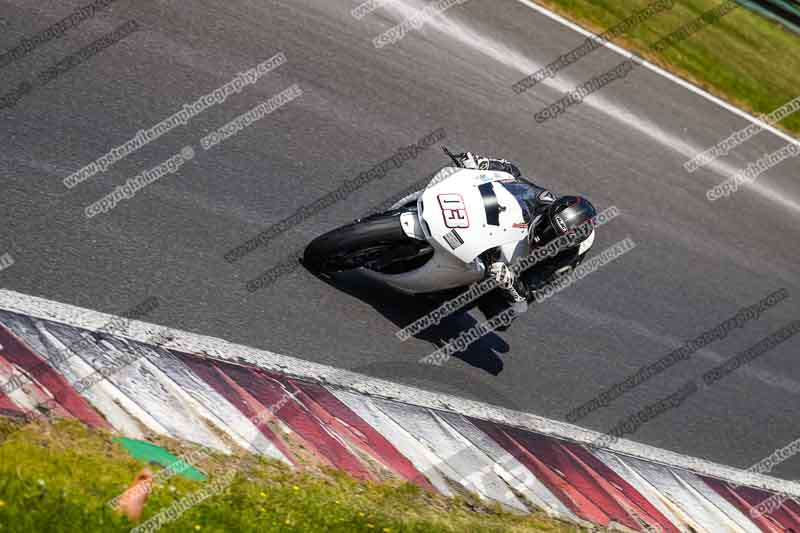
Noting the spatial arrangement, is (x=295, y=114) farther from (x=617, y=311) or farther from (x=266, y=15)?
(x=617, y=311)

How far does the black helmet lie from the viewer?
662 cm

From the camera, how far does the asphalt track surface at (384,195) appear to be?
6656 mm

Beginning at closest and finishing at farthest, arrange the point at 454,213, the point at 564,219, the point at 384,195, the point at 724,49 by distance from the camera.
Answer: the point at 564,219 < the point at 454,213 < the point at 384,195 < the point at 724,49

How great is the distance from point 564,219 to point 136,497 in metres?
3.73

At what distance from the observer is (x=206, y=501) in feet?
17.1

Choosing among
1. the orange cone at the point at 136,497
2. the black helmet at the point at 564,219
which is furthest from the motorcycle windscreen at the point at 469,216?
the orange cone at the point at 136,497

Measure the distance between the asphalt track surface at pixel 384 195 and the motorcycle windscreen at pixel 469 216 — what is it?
3.45 feet

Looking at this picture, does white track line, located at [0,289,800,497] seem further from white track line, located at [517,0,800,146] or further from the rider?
white track line, located at [517,0,800,146]

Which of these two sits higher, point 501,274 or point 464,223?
point 464,223

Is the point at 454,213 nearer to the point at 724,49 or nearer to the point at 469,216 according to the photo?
the point at 469,216

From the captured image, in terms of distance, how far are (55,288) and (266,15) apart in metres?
4.73

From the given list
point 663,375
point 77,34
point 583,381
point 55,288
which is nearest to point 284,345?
point 55,288

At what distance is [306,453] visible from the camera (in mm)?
6008

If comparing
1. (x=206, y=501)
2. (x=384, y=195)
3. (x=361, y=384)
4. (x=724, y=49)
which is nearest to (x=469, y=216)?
(x=361, y=384)
